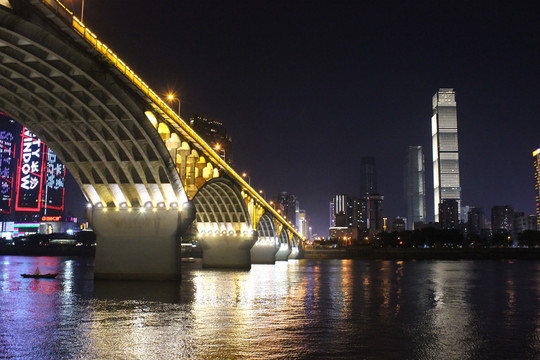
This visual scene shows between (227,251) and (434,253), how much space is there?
4208 inches

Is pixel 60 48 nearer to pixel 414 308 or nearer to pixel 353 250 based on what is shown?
pixel 414 308

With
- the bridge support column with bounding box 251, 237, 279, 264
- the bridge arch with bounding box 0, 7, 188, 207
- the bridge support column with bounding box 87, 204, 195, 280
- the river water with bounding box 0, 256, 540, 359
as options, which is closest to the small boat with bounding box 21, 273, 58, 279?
the bridge support column with bounding box 87, 204, 195, 280

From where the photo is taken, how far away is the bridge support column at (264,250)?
366 feet

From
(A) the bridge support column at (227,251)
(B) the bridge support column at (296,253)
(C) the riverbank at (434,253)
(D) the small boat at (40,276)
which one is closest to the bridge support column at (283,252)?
(B) the bridge support column at (296,253)

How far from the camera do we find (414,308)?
24.8 m

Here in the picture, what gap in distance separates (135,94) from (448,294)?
1013 inches

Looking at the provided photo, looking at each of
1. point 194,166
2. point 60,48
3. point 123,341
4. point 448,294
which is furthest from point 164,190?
point 123,341

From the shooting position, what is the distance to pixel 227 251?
7706 cm

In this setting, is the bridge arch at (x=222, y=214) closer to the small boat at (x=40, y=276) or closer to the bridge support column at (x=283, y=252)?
the small boat at (x=40, y=276)

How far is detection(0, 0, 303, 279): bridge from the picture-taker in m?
26.3

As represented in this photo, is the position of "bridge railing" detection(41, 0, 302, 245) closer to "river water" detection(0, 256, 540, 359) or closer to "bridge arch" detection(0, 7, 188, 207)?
"bridge arch" detection(0, 7, 188, 207)

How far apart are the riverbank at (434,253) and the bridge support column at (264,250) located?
6437 centimetres

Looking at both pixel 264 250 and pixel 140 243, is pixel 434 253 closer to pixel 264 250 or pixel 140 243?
pixel 264 250

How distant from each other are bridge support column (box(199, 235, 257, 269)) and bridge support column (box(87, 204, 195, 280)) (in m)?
34.3
